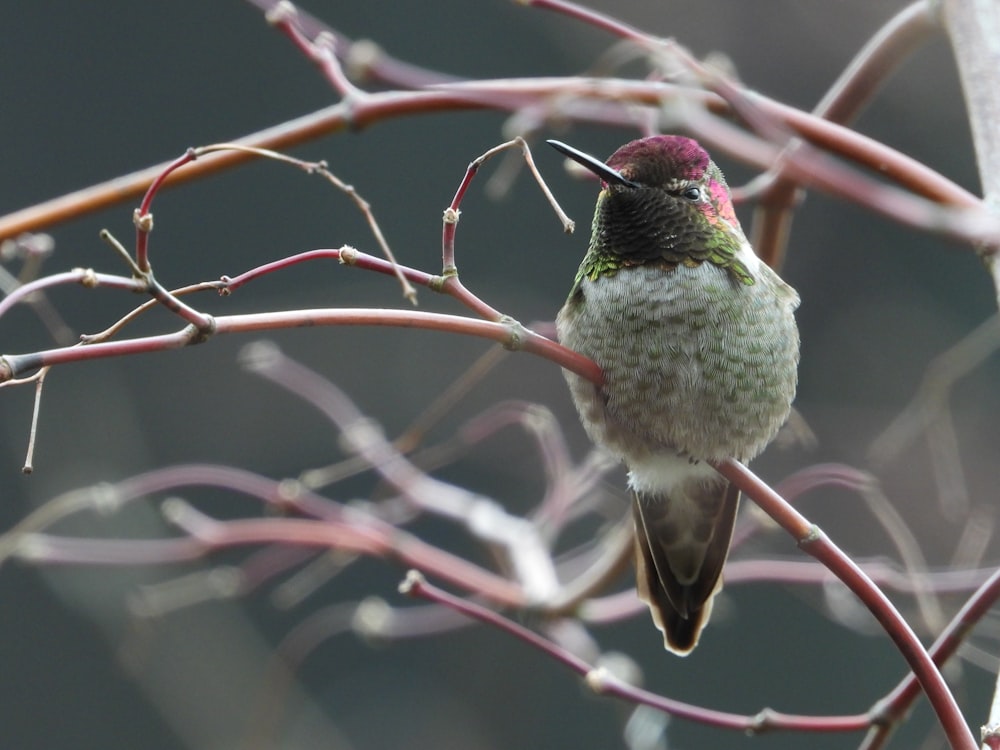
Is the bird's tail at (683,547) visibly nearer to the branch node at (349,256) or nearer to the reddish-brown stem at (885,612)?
the reddish-brown stem at (885,612)

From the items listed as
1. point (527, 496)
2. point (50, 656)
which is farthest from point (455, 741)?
point (50, 656)

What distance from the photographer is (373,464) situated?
2.49 meters

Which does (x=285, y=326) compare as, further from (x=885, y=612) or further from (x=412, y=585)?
(x=885, y=612)

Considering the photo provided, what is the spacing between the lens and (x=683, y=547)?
96.7 inches

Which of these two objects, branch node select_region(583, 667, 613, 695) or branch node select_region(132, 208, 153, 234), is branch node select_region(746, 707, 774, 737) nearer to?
branch node select_region(583, 667, 613, 695)

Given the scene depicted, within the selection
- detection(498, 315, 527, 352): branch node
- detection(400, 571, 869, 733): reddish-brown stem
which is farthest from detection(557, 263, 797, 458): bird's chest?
detection(498, 315, 527, 352): branch node

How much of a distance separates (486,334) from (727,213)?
1116mm

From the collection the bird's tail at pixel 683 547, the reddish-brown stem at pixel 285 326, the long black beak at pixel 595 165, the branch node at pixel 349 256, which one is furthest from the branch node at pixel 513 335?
the bird's tail at pixel 683 547

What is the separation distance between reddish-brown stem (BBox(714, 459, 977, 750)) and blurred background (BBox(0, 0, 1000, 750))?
2.84 meters

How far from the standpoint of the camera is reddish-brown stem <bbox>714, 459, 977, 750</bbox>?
1.28m

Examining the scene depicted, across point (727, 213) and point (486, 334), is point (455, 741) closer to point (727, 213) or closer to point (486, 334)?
point (727, 213)

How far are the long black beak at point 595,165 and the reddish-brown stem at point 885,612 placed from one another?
536 millimetres

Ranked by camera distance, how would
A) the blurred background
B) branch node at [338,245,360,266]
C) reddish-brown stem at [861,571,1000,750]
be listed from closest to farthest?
branch node at [338,245,360,266]
reddish-brown stem at [861,571,1000,750]
the blurred background

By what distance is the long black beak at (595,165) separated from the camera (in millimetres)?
1609
